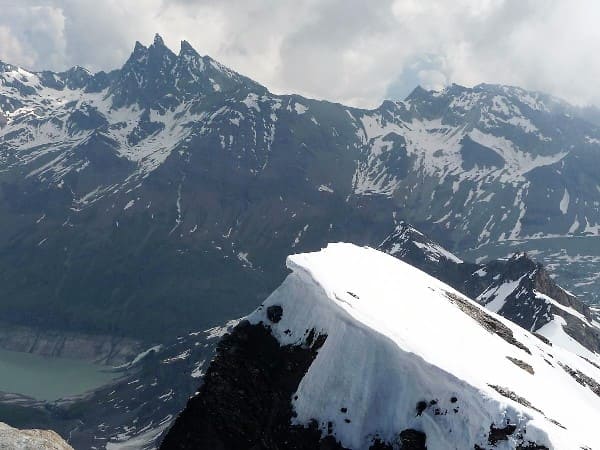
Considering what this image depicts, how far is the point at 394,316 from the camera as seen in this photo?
48.6 meters

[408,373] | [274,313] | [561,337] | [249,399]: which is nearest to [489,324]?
[274,313]

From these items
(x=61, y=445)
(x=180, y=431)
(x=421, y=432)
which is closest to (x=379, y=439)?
(x=421, y=432)

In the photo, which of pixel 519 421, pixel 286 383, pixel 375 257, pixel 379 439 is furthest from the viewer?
pixel 375 257

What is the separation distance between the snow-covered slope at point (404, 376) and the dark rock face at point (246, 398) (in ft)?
1.29

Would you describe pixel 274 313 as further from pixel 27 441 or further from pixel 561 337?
pixel 561 337

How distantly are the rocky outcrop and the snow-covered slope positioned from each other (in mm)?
8877

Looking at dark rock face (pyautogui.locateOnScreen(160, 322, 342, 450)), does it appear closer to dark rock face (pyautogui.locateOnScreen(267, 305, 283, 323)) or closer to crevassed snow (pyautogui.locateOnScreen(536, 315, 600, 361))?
dark rock face (pyautogui.locateOnScreen(267, 305, 283, 323))

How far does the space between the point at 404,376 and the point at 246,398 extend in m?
13.9

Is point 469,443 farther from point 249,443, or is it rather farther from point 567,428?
point 249,443

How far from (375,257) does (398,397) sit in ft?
112

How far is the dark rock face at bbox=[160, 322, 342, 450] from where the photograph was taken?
145 feet

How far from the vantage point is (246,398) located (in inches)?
1864

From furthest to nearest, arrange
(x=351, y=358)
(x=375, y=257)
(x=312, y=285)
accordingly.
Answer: (x=375, y=257), (x=312, y=285), (x=351, y=358)

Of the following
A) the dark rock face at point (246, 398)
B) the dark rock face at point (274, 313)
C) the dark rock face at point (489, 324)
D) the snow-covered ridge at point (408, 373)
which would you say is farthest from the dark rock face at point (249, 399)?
the dark rock face at point (489, 324)
